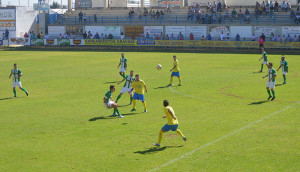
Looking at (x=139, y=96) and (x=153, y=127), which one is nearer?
(x=153, y=127)

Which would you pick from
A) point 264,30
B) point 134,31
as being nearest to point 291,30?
point 264,30

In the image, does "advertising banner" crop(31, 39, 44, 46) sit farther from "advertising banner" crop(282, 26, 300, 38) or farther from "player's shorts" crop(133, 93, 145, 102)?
"player's shorts" crop(133, 93, 145, 102)

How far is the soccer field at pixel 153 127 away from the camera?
13758 millimetres

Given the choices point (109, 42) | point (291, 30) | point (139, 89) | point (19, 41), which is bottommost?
point (139, 89)

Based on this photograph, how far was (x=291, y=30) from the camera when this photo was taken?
189 ft

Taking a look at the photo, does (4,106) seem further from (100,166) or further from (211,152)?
(211,152)

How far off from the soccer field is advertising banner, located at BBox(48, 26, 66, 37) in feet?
131

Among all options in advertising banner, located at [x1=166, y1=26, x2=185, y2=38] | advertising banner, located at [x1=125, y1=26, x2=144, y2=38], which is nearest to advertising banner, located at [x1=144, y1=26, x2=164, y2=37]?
advertising banner, located at [x1=166, y1=26, x2=185, y2=38]

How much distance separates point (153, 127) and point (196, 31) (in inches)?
1837

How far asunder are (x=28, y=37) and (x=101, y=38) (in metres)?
14.7

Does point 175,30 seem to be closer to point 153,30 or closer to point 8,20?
point 153,30

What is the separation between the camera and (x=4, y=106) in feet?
75.6

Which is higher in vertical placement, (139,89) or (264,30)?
(264,30)

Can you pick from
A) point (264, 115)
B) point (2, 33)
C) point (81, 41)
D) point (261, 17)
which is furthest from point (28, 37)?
point (264, 115)
